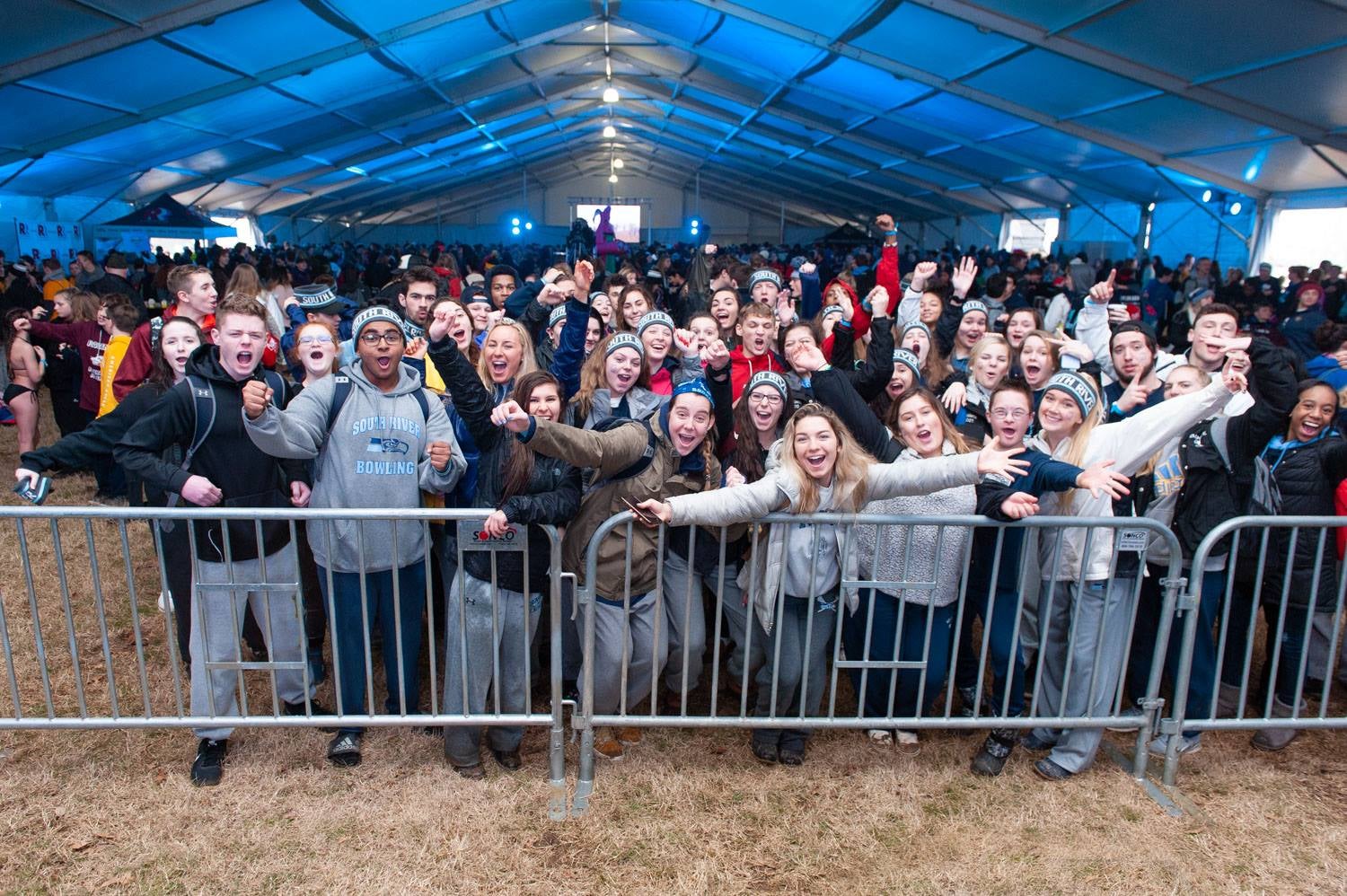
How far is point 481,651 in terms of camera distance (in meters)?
3.81

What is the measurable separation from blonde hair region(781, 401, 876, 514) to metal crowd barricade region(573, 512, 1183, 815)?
0.11 meters

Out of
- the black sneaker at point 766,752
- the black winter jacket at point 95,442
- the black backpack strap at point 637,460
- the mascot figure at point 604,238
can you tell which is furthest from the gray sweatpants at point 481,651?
the mascot figure at point 604,238

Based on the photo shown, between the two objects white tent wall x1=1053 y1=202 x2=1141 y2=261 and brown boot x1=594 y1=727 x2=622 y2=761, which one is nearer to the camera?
brown boot x1=594 y1=727 x2=622 y2=761

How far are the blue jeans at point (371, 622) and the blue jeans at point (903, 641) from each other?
211cm

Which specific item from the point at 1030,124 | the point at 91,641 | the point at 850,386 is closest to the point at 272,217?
the point at 1030,124

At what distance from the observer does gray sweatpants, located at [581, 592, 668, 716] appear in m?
3.83

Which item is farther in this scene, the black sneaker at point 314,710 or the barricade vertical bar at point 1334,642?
the black sneaker at point 314,710

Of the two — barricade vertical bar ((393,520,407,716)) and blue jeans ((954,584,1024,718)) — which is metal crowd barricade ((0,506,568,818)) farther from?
blue jeans ((954,584,1024,718))

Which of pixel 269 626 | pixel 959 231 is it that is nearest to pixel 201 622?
pixel 269 626

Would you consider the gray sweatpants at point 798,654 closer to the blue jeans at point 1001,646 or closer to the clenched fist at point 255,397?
the blue jeans at point 1001,646

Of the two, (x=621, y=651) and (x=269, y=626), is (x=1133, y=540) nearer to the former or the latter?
(x=621, y=651)

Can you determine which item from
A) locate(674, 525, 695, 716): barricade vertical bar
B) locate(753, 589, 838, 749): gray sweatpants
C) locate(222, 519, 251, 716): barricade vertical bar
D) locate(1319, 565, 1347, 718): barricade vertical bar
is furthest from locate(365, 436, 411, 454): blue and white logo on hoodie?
locate(1319, 565, 1347, 718): barricade vertical bar

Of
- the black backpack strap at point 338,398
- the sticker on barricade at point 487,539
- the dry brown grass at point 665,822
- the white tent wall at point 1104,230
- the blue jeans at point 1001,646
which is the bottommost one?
the dry brown grass at point 665,822

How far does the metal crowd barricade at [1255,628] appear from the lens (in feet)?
12.1
